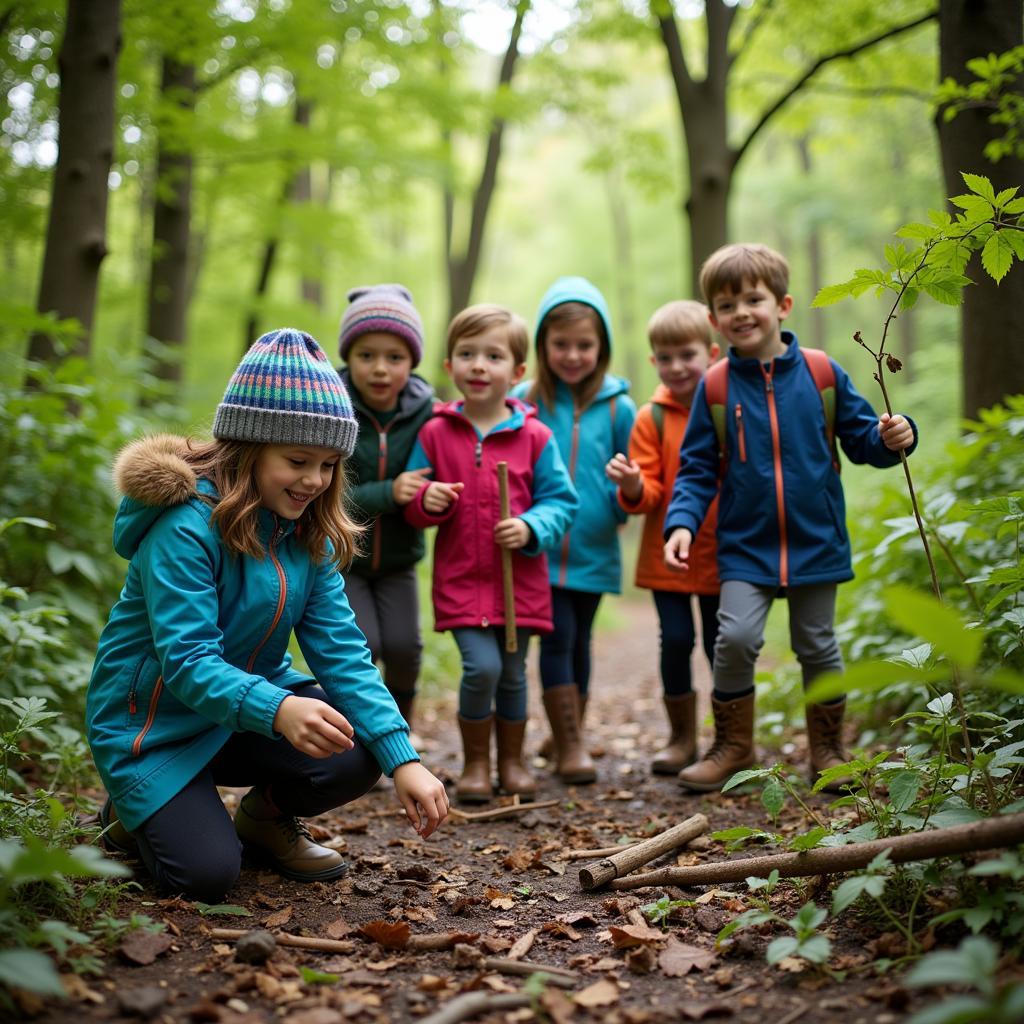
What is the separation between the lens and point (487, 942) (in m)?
2.55

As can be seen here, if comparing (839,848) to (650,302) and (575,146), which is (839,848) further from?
(575,146)

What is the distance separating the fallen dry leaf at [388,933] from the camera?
8.38 ft

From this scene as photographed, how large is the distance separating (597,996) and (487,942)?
1.53ft

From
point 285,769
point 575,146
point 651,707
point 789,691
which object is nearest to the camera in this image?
point 285,769

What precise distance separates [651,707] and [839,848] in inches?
188

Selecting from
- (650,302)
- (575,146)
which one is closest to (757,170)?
(650,302)

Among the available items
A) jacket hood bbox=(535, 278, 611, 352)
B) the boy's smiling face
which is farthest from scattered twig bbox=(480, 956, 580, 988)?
jacket hood bbox=(535, 278, 611, 352)

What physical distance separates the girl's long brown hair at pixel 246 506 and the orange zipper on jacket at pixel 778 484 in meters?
1.89

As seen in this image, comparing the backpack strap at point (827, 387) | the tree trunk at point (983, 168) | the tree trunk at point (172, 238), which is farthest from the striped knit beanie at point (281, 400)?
the tree trunk at point (172, 238)

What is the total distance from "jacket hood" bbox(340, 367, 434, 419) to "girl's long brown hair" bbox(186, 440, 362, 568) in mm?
1365

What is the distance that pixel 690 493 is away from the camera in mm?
4117

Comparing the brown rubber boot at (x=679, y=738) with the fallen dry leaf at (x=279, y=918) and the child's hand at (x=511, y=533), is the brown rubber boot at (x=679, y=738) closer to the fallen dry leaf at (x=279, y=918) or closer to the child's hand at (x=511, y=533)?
the child's hand at (x=511, y=533)

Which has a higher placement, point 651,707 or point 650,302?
point 650,302

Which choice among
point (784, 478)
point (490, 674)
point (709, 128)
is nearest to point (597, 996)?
point (490, 674)
